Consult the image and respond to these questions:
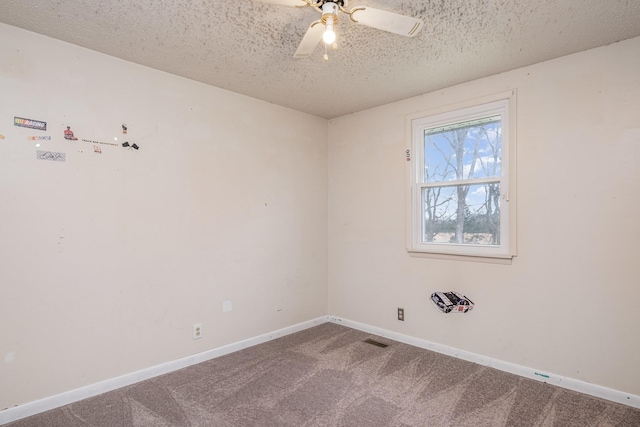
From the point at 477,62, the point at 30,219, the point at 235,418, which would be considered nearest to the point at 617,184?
the point at 477,62

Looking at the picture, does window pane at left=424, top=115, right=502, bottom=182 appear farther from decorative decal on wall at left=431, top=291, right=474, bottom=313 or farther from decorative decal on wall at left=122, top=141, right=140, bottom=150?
decorative decal on wall at left=122, top=141, right=140, bottom=150

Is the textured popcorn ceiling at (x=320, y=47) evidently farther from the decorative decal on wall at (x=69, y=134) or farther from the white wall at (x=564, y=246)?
the decorative decal on wall at (x=69, y=134)

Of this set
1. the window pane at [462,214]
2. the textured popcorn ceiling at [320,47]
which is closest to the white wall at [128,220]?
the textured popcorn ceiling at [320,47]

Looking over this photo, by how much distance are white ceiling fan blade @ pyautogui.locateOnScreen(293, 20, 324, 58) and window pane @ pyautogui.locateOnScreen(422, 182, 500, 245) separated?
185cm

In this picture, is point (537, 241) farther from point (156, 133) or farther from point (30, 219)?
point (30, 219)

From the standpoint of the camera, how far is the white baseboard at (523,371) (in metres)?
2.30

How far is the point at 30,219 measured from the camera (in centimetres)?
219

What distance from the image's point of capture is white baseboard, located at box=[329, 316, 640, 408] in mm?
2301

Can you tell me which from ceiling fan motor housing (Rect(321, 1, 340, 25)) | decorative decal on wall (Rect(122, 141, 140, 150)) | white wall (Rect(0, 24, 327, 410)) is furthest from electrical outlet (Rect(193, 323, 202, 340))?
ceiling fan motor housing (Rect(321, 1, 340, 25))

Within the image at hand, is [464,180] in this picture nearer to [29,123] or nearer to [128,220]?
[128,220]

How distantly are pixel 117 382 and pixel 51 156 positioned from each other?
5.42ft

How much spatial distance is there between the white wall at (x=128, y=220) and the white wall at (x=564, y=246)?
1.49m

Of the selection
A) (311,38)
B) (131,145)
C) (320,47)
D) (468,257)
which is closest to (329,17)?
(311,38)

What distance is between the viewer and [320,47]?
240cm
